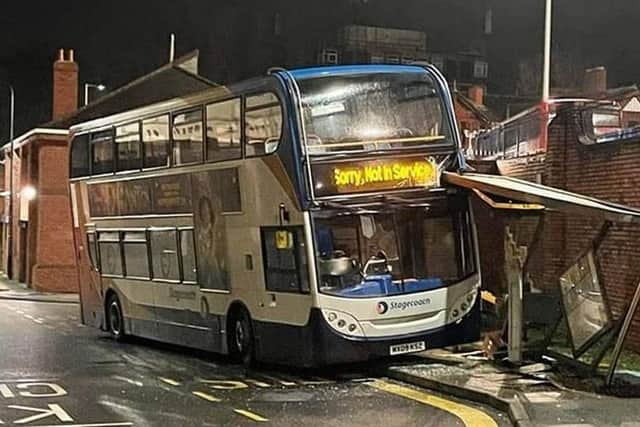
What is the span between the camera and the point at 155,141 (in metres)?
17.6

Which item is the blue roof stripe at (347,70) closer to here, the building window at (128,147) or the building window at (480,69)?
the building window at (128,147)

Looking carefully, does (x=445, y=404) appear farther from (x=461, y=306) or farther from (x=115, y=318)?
(x=115, y=318)

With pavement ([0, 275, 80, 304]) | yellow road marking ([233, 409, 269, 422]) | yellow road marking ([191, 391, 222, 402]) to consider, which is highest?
yellow road marking ([233, 409, 269, 422])

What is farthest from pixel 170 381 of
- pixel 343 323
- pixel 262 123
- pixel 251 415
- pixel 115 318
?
pixel 115 318

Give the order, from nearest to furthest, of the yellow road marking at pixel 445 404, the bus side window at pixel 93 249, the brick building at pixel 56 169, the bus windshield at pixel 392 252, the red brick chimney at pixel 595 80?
the yellow road marking at pixel 445 404 < the bus windshield at pixel 392 252 < the bus side window at pixel 93 249 < the red brick chimney at pixel 595 80 < the brick building at pixel 56 169

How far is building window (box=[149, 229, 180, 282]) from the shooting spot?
17.3 m

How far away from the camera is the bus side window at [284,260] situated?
13.6 metres

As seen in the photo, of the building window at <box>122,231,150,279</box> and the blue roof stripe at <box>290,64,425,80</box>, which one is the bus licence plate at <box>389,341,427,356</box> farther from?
the building window at <box>122,231,150,279</box>

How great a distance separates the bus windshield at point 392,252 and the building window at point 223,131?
2337mm

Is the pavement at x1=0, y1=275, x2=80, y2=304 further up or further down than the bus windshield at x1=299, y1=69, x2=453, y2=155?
further down

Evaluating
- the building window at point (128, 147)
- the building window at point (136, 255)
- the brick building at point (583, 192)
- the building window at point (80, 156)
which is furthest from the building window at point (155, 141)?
the brick building at point (583, 192)

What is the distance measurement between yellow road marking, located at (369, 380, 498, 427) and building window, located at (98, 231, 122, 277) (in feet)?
25.4

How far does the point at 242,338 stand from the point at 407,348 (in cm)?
288

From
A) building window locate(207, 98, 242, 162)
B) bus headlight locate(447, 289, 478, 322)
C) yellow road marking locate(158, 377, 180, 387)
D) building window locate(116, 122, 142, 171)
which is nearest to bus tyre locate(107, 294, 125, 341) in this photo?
building window locate(116, 122, 142, 171)
